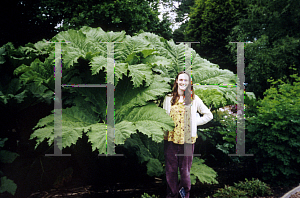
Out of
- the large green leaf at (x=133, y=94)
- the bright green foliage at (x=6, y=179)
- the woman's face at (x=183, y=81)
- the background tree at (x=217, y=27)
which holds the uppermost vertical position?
the background tree at (x=217, y=27)

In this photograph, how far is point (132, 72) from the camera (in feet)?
6.65

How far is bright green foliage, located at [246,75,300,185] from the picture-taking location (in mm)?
3137

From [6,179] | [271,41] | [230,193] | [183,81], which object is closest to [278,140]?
[230,193]

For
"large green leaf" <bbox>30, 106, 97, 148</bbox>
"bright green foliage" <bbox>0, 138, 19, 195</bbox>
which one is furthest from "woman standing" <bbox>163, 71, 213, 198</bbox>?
"bright green foliage" <bbox>0, 138, 19, 195</bbox>

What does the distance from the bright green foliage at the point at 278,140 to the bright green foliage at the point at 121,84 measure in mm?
1162

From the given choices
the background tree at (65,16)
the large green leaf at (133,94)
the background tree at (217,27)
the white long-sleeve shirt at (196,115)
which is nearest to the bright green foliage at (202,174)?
the white long-sleeve shirt at (196,115)

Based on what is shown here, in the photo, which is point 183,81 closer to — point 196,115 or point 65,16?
point 196,115

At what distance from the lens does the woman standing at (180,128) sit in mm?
1906

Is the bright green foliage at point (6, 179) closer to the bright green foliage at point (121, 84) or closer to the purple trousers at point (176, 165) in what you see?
the bright green foliage at point (121, 84)

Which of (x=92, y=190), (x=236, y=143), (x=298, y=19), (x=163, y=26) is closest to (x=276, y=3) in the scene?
(x=298, y=19)

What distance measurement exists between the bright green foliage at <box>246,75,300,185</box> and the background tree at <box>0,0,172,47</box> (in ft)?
12.3

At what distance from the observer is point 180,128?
6.27ft

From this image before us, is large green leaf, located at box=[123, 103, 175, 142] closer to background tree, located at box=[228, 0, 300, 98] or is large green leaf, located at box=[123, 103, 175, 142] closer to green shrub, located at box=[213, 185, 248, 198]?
green shrub, located at box=[213, 185, 248, 198]

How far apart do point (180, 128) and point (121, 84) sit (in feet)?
2.44
